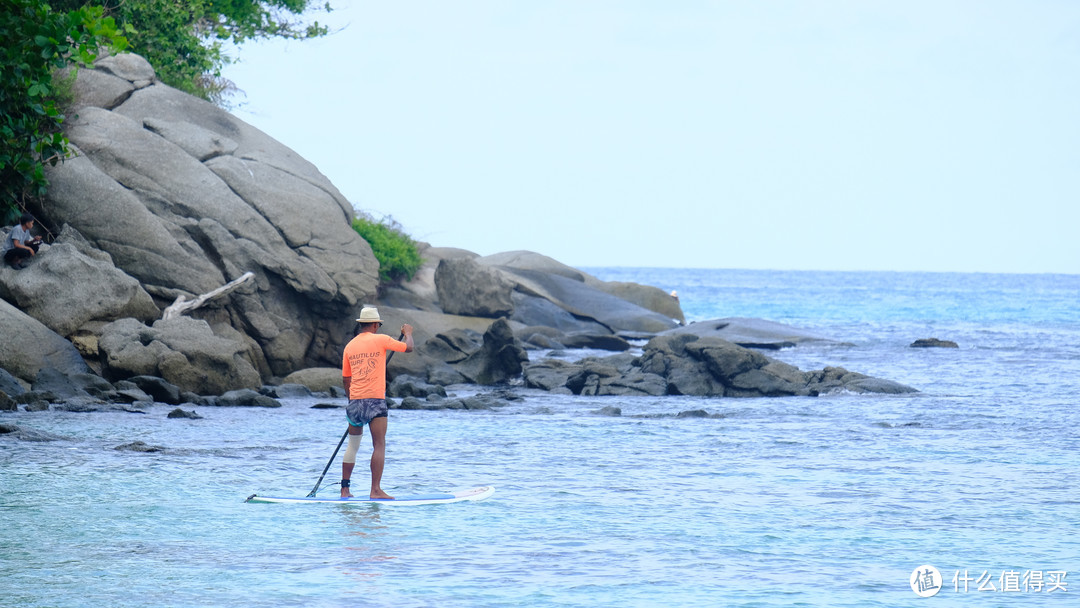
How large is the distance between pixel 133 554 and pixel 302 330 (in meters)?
17.1

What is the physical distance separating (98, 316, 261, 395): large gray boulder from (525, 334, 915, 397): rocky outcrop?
7714 millimetres

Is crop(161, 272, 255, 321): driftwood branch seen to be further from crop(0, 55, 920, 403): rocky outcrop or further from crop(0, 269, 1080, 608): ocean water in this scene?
crop(0, 269, 1080, 608): ocean water

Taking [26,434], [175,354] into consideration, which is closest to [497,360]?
[175,354]

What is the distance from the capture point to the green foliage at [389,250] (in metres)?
36.1

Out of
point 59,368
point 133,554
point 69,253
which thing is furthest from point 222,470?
point 69,253

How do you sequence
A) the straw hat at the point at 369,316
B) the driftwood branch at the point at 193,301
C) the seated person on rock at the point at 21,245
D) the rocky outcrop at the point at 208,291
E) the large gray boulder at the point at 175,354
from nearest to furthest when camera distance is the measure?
the straw hat at the point at 369,316
the large gray boulder at the point at 175,354
the rocky outcrop at the point at 208,291
the seated person on rock at the point at 21,245
the driftwood branch at the point at 193,301

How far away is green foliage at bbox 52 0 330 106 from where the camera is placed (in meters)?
30.8

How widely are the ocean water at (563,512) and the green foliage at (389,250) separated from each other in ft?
45.4

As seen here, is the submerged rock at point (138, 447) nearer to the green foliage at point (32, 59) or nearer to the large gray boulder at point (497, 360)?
the green foliage at point (32, 59)

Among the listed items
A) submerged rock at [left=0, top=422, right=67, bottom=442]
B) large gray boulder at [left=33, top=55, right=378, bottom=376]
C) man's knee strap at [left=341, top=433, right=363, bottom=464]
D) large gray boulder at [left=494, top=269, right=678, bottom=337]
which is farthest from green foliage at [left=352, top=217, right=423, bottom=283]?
man's knee strap at [left=341, top=433, right=363, bottom=464]

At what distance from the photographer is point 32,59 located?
18438 millimetres

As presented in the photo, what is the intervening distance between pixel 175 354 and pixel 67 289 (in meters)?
2.62

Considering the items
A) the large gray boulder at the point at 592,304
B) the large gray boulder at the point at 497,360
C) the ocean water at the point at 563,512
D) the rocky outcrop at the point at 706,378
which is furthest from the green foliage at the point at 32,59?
the large gray boulder at the point at 592,304

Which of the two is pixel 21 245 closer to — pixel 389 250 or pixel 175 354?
pixel 175 354
